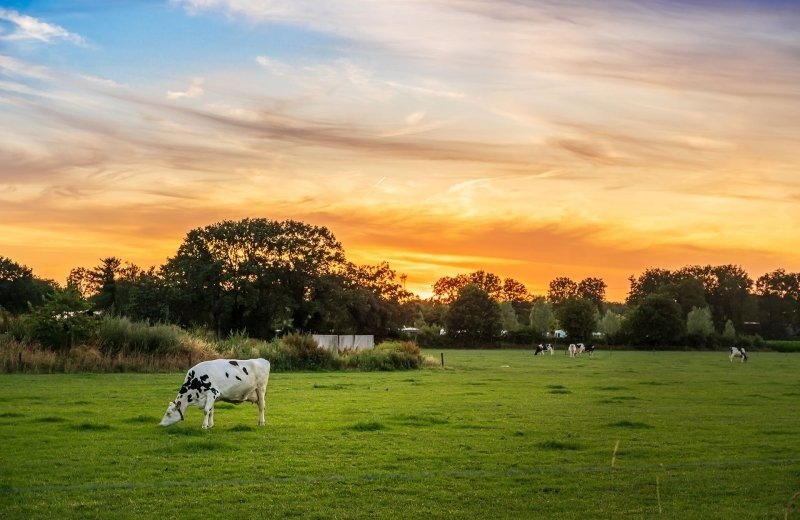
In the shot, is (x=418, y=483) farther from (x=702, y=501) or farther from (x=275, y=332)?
(x=275, y=332)

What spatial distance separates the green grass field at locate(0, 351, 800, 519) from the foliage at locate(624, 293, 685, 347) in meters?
102

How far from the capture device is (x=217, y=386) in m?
20.4

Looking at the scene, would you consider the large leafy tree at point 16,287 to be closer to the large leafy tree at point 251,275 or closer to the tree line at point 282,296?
the tree line at point 282,296

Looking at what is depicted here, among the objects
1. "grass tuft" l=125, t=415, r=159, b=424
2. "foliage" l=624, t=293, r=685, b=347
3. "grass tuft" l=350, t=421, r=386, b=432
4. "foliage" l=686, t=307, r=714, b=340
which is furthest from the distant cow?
"grass tuft" l=125, t=415, r=159, b=424

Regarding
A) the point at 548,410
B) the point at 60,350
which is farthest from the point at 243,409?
the point at 60,350

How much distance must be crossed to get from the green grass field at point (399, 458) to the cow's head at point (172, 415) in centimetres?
41

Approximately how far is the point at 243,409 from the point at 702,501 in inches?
608

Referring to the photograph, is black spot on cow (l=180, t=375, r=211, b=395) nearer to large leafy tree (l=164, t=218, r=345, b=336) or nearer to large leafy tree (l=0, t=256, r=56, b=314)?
large leafy tree (l=164, t=218, r=345, b=336)

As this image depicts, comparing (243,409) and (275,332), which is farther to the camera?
(275,332)

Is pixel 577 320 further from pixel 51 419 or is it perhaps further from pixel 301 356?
pixel 51 419

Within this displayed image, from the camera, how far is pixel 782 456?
1680cm

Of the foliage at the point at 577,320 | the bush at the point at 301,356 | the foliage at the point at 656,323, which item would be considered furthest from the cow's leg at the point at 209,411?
the foliage at the point at 577,320

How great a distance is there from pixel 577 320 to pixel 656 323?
14350mm

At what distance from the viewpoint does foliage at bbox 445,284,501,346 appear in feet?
424
